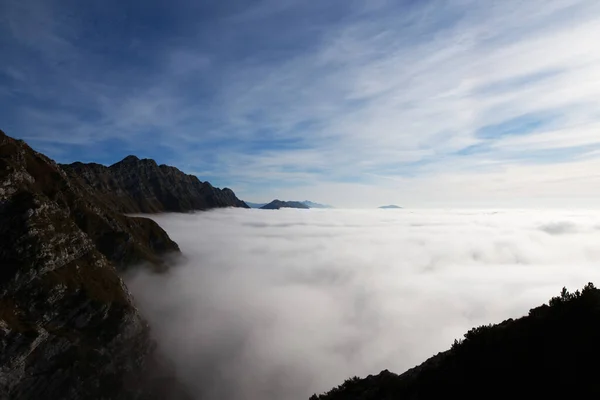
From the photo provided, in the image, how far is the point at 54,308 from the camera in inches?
→ 4803

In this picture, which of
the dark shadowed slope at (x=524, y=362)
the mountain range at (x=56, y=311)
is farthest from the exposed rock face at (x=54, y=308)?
the dark shadowed slope at (x=524, y=362)

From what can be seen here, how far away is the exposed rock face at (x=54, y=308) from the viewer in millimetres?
108375

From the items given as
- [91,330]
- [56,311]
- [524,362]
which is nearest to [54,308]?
[56,311]

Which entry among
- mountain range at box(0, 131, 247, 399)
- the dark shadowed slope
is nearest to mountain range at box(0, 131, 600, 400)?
the dark shadowed slope

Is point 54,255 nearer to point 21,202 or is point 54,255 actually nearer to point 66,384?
point 21,202

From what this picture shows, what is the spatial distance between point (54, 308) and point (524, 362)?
492 ft

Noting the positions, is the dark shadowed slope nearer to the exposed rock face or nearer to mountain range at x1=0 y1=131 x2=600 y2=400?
mountain range at x1=0 y1=131 x2=600 y2=400

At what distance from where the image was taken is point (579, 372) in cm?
1859

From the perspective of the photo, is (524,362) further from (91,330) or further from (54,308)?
(91,330)

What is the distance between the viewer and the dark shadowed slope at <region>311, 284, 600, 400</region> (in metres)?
19.0

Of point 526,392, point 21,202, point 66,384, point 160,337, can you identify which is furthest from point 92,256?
point 526,392

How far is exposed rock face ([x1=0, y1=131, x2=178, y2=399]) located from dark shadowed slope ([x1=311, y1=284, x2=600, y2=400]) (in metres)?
128

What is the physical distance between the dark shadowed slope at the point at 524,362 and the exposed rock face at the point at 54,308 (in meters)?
128

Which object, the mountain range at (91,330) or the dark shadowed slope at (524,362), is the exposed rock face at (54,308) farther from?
the dark shadowed slope at (524,362)
